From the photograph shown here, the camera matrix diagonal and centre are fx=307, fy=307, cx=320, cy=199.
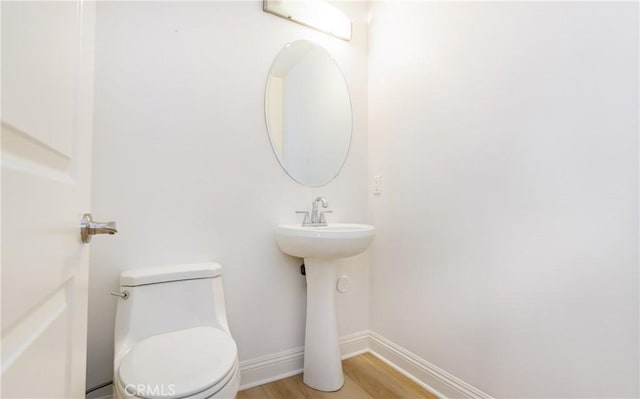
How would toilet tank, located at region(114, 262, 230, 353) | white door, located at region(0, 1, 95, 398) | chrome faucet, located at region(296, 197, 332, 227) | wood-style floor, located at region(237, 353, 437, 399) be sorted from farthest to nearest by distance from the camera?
chrome faucet, located at region(296, 197, 332, 227)
wood-style floor, located at region(237, 353, 437, 399)
toilet tank, located at region(114, 262, 230, 353)
white door, located at region(0, 1, 95, 398)

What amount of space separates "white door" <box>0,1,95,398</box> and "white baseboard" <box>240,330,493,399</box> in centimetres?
111

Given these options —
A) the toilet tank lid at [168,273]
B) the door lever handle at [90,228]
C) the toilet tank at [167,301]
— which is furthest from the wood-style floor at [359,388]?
the door lever handle at [90,228]

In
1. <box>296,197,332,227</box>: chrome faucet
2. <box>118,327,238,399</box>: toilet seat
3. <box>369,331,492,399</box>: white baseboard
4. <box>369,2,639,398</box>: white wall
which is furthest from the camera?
<box>296,197,332,227</box>: chrome faucet

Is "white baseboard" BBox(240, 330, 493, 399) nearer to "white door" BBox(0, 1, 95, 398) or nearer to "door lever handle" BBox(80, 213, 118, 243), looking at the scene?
"white door" BBox(0, 1, 95, 398)

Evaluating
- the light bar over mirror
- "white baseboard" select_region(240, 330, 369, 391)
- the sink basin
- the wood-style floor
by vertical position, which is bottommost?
the wood-style floor

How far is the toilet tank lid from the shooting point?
3.93ft

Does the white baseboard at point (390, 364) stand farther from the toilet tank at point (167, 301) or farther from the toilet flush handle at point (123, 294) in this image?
the toilet flush handle at point (123, 294)

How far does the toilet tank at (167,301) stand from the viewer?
3.85ft

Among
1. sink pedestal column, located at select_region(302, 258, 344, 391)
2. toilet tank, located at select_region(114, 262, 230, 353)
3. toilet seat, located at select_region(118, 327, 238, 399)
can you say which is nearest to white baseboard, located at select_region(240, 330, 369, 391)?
sink pedestal column, located at select_region(302, 258, 344, 391)

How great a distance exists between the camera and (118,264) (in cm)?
128

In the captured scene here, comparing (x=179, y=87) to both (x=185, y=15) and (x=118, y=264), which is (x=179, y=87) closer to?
(x=185, y=15)

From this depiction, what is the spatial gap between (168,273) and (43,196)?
3.17ft

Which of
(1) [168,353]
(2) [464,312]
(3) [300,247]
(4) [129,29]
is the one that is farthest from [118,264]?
(2) [464,312]

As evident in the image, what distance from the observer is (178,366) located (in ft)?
3.03
